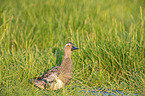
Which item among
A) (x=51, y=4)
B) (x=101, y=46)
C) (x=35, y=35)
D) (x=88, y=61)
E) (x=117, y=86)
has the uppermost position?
(x=51, y=4)

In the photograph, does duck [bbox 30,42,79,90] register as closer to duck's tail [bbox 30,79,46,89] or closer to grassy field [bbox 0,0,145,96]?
duck's tail [bbox 30,79,46,89]

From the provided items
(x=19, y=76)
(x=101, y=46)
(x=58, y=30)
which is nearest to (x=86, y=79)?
(x=101, y=46)

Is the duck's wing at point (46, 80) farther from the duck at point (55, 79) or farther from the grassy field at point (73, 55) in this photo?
the grassy field at point (73, 55)

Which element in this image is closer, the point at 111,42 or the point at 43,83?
the point at 43,83

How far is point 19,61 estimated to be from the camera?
17.7ft

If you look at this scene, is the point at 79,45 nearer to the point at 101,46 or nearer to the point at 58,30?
the point at 101,46

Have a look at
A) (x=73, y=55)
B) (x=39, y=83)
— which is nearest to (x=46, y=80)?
(x=39, y=83)

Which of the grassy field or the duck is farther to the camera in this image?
the grassy field

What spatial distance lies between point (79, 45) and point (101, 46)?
692 mm

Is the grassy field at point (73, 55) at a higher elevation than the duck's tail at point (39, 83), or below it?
higher

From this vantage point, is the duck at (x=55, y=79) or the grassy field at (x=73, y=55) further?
the grassy field at (x=73, y=55)

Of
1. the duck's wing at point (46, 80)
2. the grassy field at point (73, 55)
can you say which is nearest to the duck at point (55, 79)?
the duck's wing at point (46, 80)

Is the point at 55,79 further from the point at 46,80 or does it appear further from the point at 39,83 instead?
the point at 39,83

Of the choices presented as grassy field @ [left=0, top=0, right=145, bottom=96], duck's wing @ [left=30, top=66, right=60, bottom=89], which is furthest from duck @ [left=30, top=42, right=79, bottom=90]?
grassy field @ [left=0, top=0, right=145, bottom=96]
